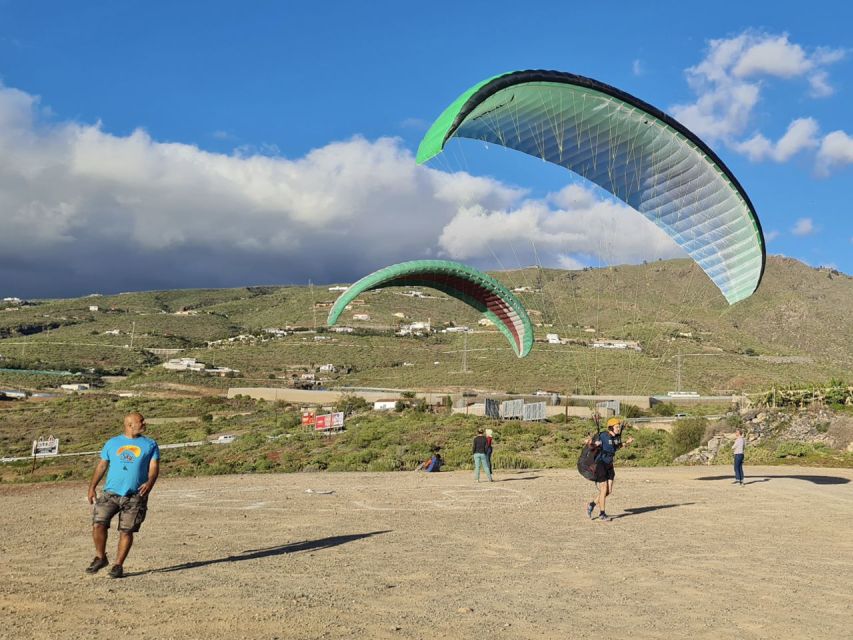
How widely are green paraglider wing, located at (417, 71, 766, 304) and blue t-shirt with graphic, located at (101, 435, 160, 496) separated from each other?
8.73m

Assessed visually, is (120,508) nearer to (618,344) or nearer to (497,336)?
(618,344)

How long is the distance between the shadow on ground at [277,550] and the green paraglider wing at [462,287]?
10851 mm

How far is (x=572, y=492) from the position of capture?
16.6 m

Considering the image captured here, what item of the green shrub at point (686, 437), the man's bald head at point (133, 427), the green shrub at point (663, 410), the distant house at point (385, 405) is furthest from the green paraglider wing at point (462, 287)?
the green shrub at point (663, 410)

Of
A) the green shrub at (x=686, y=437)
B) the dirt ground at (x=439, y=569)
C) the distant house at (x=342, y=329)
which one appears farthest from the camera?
the distant house at (x=342, y=329)

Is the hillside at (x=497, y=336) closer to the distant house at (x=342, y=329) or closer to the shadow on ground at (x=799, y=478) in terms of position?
the distant house at (x=342, y=329)

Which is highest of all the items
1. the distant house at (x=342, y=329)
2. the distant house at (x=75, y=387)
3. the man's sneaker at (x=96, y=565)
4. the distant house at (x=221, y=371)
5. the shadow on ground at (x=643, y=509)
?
the distant house at (x=342, y=329)

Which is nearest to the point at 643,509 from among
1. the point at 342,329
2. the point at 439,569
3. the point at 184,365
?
the point at 439,569

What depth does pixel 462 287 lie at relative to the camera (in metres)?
23.6

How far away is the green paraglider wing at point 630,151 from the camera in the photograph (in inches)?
606

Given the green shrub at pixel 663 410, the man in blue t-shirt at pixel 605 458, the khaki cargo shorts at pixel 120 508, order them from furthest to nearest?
1. the green shrub at pixel 663 410
2. the man in blue t-shirt at pixel 605 458
3. the khaki cargo shorts at pixel 120 508

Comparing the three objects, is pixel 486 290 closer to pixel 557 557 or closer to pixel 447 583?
pixel 557 557

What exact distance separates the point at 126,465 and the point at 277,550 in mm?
2449

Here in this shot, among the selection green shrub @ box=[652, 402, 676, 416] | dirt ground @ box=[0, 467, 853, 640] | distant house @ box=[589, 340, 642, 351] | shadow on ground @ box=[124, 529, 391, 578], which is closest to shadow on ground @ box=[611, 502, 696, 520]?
dirt ground @ box=[0, 467, 853, 640]
